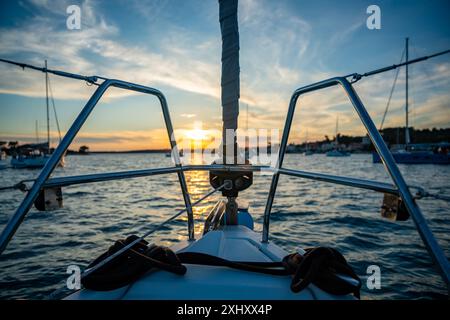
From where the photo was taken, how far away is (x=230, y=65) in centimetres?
273

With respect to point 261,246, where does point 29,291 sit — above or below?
below

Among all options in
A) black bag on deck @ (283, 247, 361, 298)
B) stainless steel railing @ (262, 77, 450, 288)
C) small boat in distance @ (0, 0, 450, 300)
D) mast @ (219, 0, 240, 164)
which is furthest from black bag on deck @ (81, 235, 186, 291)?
mast @ (219, 0, 240, 164)

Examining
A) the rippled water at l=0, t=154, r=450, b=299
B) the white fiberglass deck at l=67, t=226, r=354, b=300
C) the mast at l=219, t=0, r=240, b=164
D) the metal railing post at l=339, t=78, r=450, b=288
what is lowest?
the rippled water at l=0, t=154, r=450, b=299

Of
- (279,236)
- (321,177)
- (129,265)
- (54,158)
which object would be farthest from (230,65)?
(279,236)

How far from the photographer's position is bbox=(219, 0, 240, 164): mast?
2709mm

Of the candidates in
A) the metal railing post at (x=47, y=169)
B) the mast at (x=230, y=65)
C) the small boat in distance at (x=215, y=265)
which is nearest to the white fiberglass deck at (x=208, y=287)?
the small boat in distance at (x=215, y=265)

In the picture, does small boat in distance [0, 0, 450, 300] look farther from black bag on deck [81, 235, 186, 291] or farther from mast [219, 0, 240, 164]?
mast [219, 0, 240, 164]

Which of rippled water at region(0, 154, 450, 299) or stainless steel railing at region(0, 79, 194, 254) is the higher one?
stainless steel railing at region(0, 79, 194, 254)

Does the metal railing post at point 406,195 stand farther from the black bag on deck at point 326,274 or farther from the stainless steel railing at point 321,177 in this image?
the black bag on deck at point 326,274

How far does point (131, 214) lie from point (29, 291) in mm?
4800

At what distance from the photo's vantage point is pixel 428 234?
2.86 ft

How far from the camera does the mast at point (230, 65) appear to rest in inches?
107
